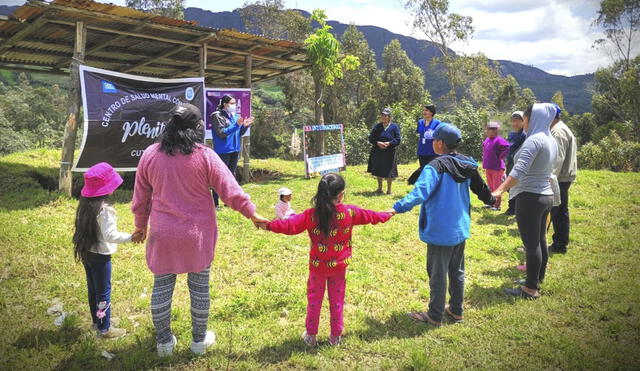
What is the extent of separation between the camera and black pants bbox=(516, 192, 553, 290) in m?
4.19

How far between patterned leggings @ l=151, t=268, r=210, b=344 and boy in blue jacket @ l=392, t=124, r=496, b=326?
174 centimetres

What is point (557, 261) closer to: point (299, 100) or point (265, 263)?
point (265, 263)

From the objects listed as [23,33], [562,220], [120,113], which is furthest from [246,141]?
[562,220]

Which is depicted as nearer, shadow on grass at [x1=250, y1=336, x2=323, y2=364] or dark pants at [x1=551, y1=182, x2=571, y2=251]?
shadow on grass at [x1=250, y1=336, x2=323, y2=364]

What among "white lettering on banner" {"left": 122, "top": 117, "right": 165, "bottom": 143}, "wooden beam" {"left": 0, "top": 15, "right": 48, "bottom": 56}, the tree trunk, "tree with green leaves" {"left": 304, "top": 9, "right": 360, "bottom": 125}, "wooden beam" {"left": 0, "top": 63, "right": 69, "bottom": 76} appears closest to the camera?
"wooden beam" {"left": 0, "top": 15, "right": 48, "bottom": 56}

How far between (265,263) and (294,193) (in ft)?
15.5

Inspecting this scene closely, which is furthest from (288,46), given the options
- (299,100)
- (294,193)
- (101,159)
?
(299,100)

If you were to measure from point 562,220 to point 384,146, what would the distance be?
4.18 m

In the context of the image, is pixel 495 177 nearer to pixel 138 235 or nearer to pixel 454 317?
pixel 454 317

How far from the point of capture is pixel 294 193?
33.2 feet

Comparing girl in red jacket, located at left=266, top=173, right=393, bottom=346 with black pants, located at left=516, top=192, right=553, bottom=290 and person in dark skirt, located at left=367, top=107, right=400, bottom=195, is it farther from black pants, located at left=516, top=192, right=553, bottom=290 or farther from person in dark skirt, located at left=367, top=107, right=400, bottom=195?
person in dark skirt, located at left=367, top=107, right=400, bottom=195

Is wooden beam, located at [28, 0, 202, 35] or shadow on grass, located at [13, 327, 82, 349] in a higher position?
wooden beam, located at [28, 0, 202, 35]

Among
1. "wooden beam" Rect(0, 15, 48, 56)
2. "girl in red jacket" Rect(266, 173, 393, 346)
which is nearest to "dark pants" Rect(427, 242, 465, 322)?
"girl in red jacket" Rect(266, 173, 393, 346)

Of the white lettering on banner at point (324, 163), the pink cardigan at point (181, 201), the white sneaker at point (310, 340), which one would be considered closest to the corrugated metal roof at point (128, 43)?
the white lettering on banner at point (324, 163)
